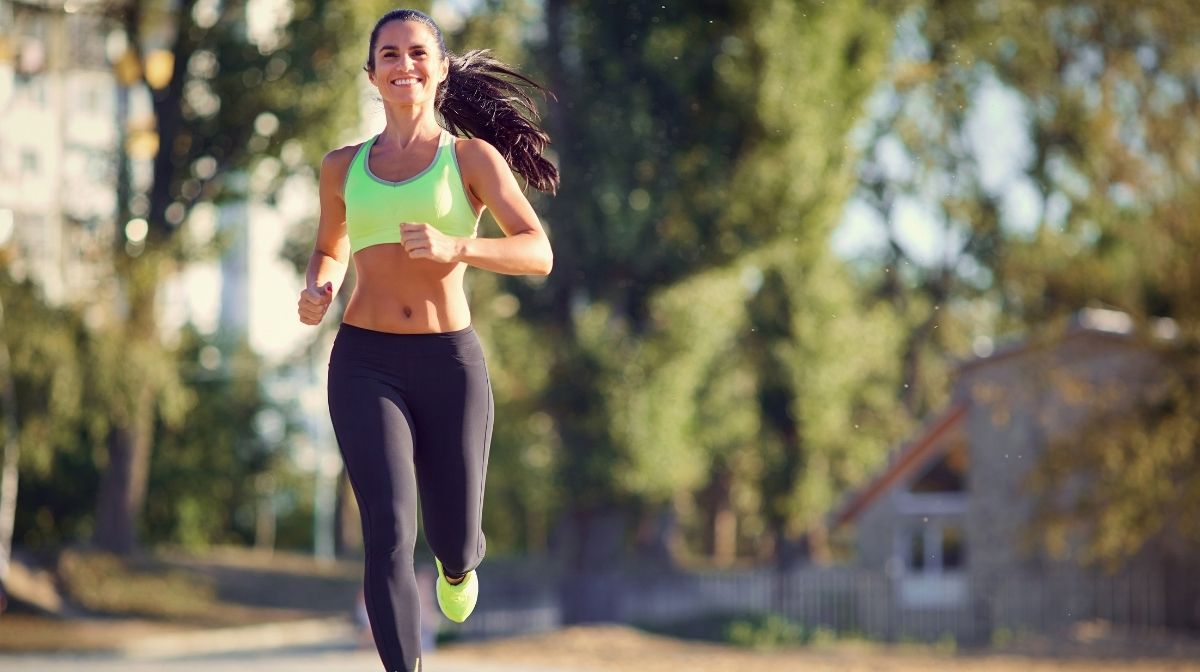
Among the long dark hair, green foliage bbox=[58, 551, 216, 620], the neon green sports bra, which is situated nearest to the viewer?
the neon green sports bra

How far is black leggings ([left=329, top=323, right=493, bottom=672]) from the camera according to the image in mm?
4902

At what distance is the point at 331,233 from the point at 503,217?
2.01 ft

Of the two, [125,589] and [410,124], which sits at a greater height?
[410,124]

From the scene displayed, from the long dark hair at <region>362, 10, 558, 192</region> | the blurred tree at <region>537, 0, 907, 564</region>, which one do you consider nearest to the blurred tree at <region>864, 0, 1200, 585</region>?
the blurred tree at <region>537, 0, 907, 564</region>

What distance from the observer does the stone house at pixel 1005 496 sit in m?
27.2

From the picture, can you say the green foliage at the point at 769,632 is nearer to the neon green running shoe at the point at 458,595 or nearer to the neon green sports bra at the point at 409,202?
the neon green running shoe at the point at 458,595

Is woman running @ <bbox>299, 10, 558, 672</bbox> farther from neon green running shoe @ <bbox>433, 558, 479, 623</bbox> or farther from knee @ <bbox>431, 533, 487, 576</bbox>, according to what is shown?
neon green running shoe @ <bbox>433, 558, 479, 623</bbox>

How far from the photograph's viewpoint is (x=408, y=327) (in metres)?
5.07

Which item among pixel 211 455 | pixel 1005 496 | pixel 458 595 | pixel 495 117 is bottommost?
pixel 1005 496

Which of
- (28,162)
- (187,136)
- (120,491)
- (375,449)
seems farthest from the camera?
(28,162)

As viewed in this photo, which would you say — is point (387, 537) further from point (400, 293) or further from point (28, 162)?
point (28, 162)

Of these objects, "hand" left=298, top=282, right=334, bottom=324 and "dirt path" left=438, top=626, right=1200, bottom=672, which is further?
"dirt path" left=438, top=626, right=1200, bottom=672

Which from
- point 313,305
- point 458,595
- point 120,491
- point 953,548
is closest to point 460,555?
point 458,595

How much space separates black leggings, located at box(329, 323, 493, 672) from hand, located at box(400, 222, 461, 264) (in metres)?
0.57
